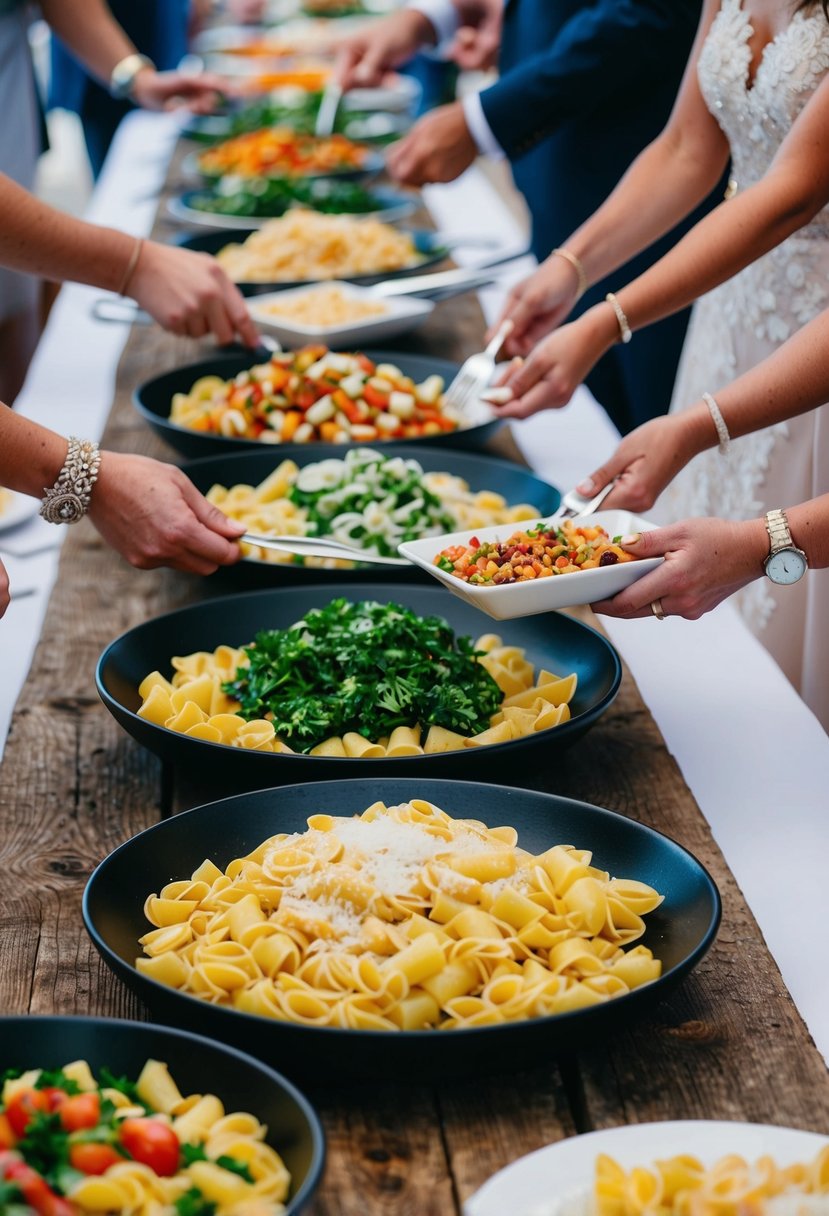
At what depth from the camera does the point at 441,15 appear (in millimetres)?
4566

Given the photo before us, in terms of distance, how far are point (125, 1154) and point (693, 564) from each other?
960 mm

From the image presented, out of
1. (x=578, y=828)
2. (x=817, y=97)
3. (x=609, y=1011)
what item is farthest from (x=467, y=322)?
(x=609, y=1011)

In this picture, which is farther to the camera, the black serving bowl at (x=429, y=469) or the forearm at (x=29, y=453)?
the black serving bowl at (x=429, y=469)

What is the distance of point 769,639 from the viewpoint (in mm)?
2686

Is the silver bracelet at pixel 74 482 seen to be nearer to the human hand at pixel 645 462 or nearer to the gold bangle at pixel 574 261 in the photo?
the human hand at pixel 645 462

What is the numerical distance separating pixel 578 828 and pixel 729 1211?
1.75ft

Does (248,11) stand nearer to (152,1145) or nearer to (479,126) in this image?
(479,126)

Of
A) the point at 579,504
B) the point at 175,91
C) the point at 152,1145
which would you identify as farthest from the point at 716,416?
the point at 175,91

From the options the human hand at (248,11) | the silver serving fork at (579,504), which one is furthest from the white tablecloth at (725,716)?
the human hand at (248,11)

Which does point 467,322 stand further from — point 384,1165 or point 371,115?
point 384,1165

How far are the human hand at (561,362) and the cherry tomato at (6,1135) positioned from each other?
174 centimetres

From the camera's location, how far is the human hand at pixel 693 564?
166cm

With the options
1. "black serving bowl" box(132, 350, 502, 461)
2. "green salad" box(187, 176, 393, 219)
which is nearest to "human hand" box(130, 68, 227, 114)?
"green salad" box(187, 176, 393, 219)

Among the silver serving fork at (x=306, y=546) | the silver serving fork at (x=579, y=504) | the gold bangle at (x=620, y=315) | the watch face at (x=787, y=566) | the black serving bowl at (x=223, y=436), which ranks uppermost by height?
the watch face at (x=787, y=566)
